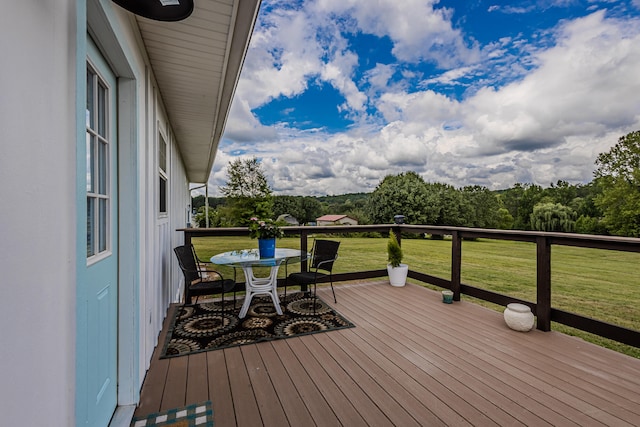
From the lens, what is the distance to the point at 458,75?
11.7m

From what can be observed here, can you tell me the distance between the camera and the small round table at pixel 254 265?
342 centimetres

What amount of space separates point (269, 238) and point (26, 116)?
304 cm

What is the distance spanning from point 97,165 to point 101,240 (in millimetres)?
418

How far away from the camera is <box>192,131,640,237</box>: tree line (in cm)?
1510

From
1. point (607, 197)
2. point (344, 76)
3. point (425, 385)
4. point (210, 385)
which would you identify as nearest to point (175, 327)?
point (210, 385)

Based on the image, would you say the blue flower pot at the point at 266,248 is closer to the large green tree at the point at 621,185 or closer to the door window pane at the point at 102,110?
the door window pane at the point at 102,110

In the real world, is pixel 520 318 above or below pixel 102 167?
below

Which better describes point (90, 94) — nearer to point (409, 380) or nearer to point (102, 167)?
point (102, 167)

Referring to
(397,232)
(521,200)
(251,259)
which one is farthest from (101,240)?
(521,200)

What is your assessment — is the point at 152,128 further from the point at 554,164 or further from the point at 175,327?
the point at 554,164

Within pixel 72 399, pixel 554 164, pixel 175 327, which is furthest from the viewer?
pixel 554 164

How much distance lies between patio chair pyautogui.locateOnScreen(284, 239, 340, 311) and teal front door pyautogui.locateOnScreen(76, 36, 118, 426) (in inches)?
89.4

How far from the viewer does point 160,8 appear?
1.15m

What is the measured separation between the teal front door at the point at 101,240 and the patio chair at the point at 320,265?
227 centimetres
